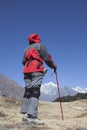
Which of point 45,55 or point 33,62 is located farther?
point 45,55

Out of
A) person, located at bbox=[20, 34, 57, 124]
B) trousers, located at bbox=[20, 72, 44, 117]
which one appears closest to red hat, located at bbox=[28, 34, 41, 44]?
person, located at bbox=[20, 34, 57, 124]

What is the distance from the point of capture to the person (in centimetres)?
1212

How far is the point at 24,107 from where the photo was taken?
41.6 feet

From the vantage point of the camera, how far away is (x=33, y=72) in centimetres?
1234

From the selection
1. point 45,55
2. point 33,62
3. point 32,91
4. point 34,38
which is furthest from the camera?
point 34,38

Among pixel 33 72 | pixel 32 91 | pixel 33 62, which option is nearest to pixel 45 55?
pixel 33 62

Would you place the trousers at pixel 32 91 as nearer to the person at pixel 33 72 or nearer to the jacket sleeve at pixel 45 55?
the person at pixel 33 72

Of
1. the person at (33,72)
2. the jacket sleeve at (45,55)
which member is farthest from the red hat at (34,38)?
the jacket sleeve at (45,55)

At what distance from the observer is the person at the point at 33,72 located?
1212cm

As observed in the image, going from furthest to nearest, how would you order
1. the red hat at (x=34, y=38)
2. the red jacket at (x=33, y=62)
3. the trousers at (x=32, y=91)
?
the red hat at (x=34, y=38) → the red jacket at (x=33, y=62) → the trousers at (x=32, y=91)

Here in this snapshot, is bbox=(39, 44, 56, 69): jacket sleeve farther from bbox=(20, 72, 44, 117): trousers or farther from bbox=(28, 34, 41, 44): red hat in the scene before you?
bbox=(20, 72, 44, 117): trousers

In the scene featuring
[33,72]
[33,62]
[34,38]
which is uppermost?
[34,38]

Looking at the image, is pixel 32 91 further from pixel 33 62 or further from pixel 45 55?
pixel 45 55

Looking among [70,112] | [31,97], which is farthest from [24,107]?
[70,112]
